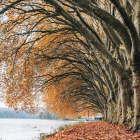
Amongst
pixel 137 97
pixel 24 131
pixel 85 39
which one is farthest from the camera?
pixel 24 131

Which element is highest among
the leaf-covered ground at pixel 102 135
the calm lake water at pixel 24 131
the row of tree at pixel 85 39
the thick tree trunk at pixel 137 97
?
the row of tree at pixel 85 39

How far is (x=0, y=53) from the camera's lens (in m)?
8.18

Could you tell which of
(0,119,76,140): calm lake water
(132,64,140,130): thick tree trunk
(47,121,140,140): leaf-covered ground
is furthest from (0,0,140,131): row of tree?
(0,119,76,140): calm lake water

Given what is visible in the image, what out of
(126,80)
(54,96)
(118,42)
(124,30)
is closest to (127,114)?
(126,80)

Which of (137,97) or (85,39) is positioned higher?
(85,39)

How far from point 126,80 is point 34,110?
6.51 meters

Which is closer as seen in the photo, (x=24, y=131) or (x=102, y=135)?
(x=102, y=135)

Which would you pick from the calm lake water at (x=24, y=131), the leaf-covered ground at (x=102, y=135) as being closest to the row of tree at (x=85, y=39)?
the leaf-covered ground at (x=102, y=135)

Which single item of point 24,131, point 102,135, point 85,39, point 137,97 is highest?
point 85,39

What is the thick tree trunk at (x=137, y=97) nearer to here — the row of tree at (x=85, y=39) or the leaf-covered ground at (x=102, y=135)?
the row of tree at (x=85, y=39)

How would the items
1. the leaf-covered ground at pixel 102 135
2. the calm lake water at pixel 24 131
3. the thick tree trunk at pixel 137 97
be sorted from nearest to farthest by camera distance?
the leaf-covered ground at pixel 102 135 < the thick tree trunk at pixel 137 97 < the calm lake water at pixel 24 131

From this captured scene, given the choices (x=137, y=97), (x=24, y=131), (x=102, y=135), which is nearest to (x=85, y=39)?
(x=137, y=97)

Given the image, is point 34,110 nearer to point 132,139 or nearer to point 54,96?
point 54,96

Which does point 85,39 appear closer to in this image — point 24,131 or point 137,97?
point 137,97
